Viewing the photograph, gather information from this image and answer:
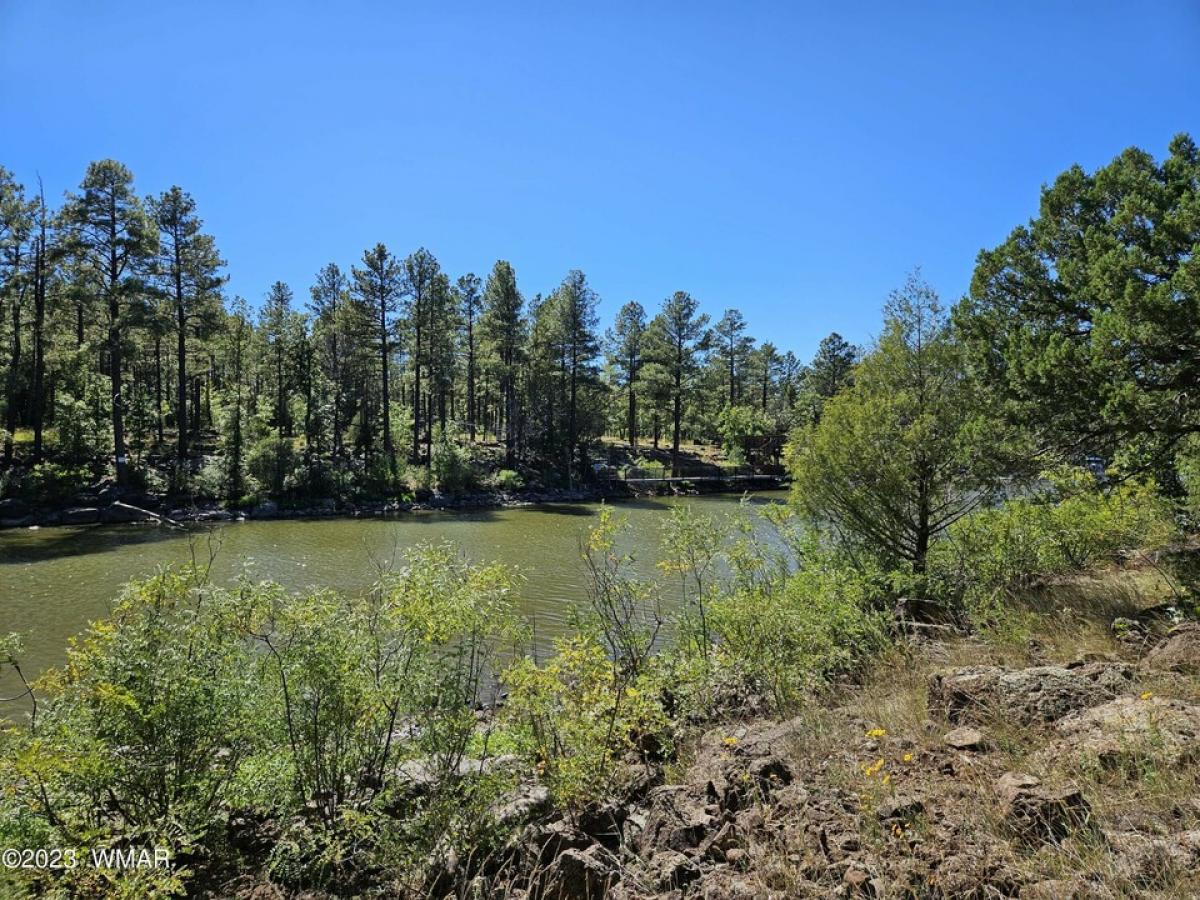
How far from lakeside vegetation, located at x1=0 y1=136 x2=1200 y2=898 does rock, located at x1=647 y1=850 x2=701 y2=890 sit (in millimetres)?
17

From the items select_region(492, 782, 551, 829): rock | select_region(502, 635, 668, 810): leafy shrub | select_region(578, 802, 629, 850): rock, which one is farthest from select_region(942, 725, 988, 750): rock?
select_region(492, 782, 551, 829): rock

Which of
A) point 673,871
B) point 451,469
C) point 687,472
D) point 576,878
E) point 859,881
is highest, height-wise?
point 451,469

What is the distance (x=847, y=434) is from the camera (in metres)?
Result: 10.4

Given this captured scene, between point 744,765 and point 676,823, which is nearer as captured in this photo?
point 676,823

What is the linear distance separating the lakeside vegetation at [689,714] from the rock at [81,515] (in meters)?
25.1

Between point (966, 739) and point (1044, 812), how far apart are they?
1.03 m

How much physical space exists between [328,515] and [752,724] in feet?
91.4

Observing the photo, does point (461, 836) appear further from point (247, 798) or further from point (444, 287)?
point (444, 287)

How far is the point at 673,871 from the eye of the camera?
11.7ft

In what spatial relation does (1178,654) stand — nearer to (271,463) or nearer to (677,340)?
(271,463)

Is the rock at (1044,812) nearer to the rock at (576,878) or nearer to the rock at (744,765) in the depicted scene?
the rock at (744,765)

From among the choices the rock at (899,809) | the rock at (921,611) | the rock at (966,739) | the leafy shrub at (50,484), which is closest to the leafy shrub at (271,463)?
the leafy shrub at (50,484)

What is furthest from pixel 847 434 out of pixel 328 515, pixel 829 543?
pixel 328 515

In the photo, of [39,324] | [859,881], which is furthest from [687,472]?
[859,881]
